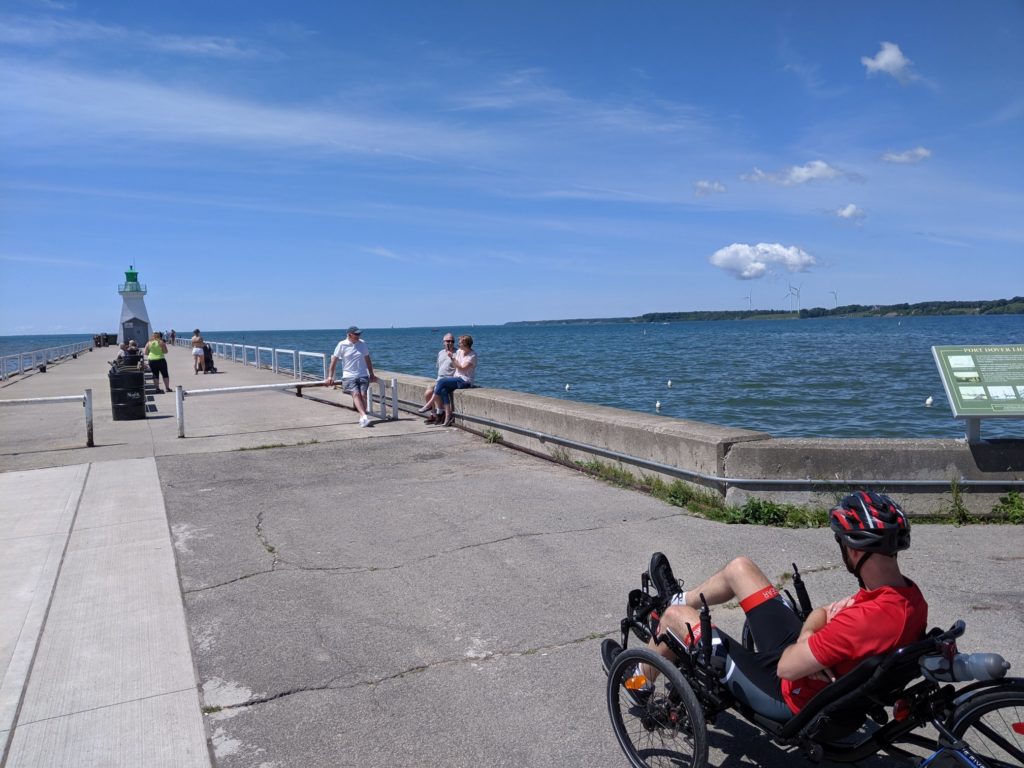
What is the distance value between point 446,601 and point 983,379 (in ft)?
16.2

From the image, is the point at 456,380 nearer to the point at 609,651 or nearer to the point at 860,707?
the point at 609,651

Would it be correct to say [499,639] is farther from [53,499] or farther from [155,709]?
[53,499]

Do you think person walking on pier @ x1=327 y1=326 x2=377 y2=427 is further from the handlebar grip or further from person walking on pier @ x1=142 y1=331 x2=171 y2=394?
the handlebar grip

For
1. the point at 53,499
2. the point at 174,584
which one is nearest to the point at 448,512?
the point at 174,584

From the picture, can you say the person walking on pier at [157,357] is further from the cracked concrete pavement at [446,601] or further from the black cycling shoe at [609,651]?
the black cycling shoe at [609,651]

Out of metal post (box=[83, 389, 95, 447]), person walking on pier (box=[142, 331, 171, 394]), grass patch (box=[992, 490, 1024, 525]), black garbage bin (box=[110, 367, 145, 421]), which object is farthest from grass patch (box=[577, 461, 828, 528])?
person walking on pier (box=[142, 331, 171, 394])

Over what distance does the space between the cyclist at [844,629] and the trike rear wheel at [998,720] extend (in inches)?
11.1

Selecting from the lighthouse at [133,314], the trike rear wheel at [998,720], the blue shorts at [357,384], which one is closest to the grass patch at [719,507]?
the trike rear wheel at [998,720]

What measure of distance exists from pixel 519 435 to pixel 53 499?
5445 mm

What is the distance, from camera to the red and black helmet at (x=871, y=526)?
295 centimetres

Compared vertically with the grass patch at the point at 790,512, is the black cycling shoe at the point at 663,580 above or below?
above

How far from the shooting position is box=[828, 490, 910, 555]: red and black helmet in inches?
116

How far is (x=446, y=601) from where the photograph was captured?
5516 mm

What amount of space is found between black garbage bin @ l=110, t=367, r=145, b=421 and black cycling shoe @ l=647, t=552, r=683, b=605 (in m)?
13.4
